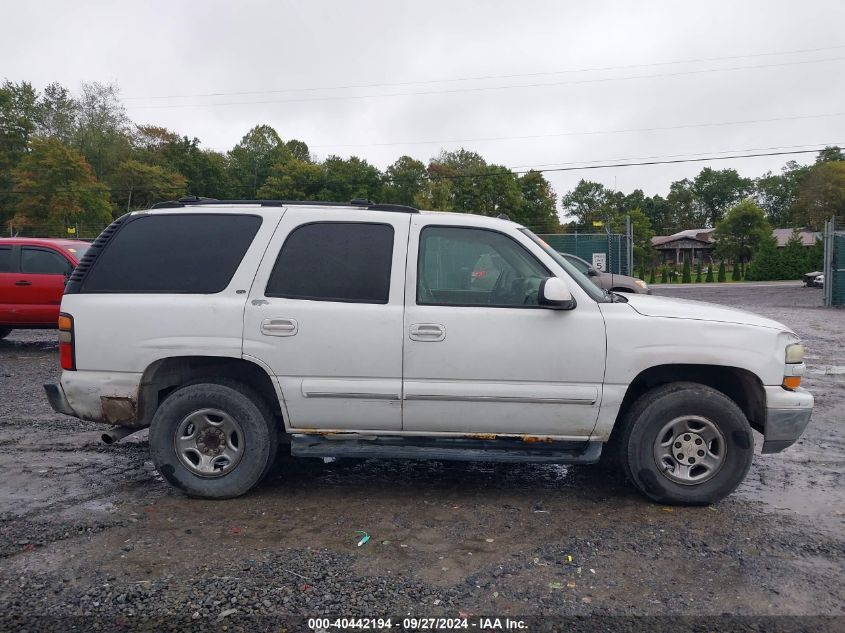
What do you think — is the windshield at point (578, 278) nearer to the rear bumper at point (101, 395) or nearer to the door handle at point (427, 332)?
the door handle at point (427, 332)

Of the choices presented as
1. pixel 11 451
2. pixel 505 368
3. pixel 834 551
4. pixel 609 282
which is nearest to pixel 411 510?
pixel 505 368

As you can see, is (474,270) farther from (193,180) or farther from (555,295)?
(193,180)

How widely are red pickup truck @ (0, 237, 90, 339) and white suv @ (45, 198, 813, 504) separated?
765cm

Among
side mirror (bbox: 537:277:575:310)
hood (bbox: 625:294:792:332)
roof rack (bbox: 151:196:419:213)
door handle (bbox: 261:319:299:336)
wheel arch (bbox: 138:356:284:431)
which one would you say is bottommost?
wheel arch (bbox: 138:356:284:431)

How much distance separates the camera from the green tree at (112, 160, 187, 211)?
60947 mm

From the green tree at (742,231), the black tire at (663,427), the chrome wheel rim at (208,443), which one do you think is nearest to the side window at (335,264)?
the chrome wheel rim at (208,443)

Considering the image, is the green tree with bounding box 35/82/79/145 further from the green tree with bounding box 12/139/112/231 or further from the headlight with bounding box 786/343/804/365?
the headlight with bounding box 786/343/804/365

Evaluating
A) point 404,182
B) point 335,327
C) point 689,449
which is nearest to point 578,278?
point 689,449

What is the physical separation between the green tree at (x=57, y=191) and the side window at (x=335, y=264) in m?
49.9

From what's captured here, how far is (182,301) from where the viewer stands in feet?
15.0

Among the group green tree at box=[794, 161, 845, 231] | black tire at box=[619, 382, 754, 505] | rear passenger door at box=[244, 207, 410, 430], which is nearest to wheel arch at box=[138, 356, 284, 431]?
rear passenger door at box=[244, 207, 410, 430]

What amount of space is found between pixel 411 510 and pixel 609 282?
726cm

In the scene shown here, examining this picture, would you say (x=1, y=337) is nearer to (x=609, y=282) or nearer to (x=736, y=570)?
(x=609, y=282)

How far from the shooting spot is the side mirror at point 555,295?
14.1 feet
